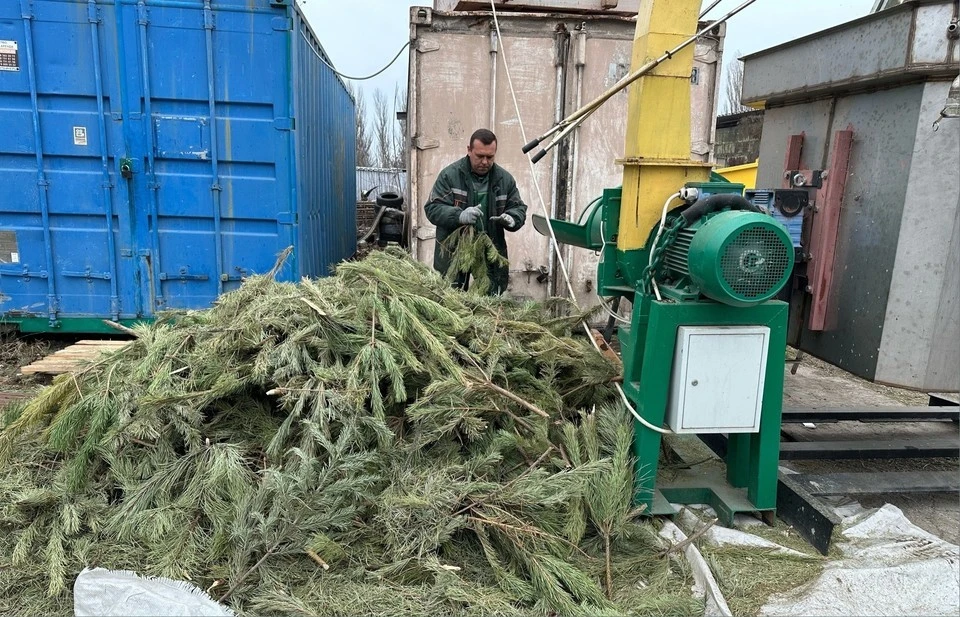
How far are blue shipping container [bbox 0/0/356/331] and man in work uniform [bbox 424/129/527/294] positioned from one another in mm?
1592

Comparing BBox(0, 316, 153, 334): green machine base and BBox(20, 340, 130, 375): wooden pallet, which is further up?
BBox(0, 316, 153, 334): green machine base

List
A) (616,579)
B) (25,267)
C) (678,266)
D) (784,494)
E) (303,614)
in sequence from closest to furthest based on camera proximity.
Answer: (303,614) < (616,579) < (678,266) < (784,494) < (25,267)

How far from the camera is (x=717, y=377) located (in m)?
2.88

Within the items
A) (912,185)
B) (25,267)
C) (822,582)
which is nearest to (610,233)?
(912,185)

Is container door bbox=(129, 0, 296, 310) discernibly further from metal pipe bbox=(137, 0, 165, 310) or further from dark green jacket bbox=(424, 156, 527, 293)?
dark green jacket bbox=(424, 156, 527, 293)

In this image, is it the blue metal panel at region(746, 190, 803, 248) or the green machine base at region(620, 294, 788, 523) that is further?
the blue metal panel at region(746, 190, 803, 248)

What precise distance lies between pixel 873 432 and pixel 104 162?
21.4ft

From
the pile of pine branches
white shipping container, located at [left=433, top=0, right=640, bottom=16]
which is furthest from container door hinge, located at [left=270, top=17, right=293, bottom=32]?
the pile of pine branches

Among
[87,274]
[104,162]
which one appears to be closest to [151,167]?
[104,162]

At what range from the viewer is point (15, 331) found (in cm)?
559

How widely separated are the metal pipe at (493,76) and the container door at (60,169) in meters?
3.26

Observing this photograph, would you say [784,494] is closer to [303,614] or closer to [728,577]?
[728,577]

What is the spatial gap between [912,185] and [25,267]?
6.67 metres

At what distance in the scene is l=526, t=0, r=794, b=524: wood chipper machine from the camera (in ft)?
9.05
